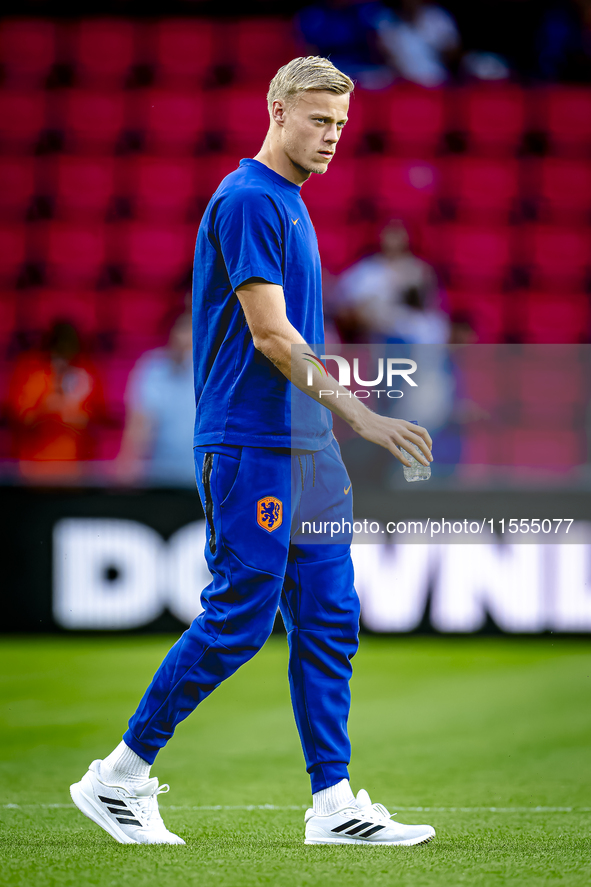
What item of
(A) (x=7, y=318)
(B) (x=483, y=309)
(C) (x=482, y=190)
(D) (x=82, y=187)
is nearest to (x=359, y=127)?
(C) (x=482, y=190)

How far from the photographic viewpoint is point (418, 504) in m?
5.01

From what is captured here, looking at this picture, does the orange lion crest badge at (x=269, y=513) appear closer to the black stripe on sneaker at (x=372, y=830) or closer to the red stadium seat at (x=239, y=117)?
the black stripe on sneaker at (x=372, y=830)

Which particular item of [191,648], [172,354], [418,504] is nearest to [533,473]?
[418,504]

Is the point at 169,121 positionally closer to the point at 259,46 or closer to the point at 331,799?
the point at 259,46

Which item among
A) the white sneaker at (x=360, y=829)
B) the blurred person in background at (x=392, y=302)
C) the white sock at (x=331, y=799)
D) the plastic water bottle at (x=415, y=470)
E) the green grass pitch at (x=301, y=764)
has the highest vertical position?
the blurred person in background at (x=392, y=302)

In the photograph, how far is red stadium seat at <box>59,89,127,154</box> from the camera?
7711 mm

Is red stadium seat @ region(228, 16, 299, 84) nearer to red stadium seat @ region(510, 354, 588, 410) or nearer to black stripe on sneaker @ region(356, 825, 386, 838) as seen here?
red stadium seat @ region(510, 354, 588, 410)

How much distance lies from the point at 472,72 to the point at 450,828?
255 inches

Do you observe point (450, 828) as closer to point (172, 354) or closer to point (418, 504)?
point (418, 504)

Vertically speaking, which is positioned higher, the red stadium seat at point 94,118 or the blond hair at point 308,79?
the red stadium seat at point 94,118

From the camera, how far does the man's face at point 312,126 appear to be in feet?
7.50

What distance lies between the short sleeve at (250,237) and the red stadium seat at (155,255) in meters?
5.37

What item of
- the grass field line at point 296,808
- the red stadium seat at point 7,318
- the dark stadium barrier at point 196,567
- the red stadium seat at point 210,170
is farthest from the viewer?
the red stadium seat at point 210,170

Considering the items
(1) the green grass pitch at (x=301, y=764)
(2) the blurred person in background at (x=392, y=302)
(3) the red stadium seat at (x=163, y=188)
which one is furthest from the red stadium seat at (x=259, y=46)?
(1) the green grass pitch at (x=301, y=764)
